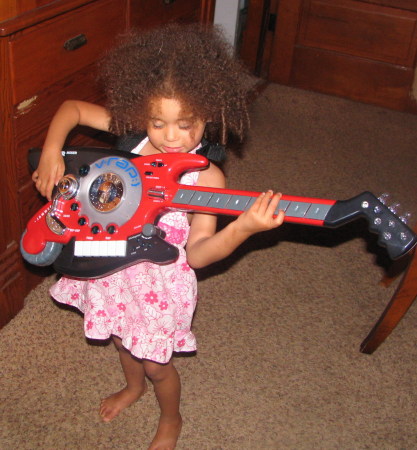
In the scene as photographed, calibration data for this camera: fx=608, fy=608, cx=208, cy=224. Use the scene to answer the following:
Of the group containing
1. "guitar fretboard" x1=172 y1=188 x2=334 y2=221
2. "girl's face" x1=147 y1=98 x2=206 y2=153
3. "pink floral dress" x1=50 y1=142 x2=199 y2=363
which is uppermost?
"girl's face" x1=147 y1=98 x2=206 y2=153

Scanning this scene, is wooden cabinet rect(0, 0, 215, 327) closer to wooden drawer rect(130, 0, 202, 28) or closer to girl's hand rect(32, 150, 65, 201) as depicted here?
wooden drawer rect(130, 0, 202, 28)

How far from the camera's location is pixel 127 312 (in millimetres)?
1072

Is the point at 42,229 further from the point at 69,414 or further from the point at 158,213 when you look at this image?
the point at 69,414

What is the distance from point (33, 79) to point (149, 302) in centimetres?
53

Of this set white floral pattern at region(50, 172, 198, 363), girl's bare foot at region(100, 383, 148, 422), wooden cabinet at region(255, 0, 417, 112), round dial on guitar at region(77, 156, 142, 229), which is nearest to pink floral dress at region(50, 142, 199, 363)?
white floral pattern at region(50, 172, 198, 363)

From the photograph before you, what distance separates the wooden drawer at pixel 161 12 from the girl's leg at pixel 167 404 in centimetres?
89

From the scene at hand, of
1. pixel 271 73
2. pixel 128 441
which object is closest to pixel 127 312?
pixel 128 441

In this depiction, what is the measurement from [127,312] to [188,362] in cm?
34

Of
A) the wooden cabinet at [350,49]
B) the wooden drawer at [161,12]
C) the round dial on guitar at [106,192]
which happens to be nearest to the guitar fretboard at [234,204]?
the round dial on guitar at [106,192]

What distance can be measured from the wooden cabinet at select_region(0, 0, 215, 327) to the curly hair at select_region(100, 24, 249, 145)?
6.7 inches

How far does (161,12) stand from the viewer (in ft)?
5.54

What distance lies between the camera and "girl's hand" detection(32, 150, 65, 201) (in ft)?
3.53

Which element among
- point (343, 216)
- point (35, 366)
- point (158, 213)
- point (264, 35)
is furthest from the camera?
point (264, 35)

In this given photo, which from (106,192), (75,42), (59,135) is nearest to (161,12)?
(75,42)
